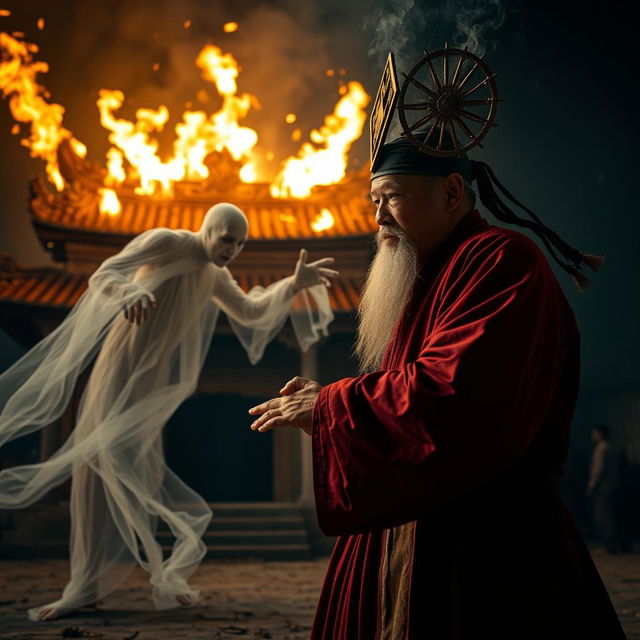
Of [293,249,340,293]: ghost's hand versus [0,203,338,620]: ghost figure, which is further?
[293,249,340,293]: ghost's hand

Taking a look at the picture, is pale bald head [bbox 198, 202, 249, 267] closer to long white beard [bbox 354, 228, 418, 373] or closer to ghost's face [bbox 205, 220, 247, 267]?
ghost's face [bbox 205, 220, 247, 267]

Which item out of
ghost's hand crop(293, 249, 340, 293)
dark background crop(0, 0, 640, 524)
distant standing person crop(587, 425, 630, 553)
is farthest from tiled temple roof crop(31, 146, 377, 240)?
ghost's hand crop(293, 249, 340, 293)

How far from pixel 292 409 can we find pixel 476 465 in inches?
16.1

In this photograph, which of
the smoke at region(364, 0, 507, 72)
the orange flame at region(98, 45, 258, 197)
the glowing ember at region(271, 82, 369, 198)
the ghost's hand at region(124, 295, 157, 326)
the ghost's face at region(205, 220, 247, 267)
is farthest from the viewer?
the glowing ember at region(271, 82, 369, 198)

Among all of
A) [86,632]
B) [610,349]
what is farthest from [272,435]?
[610,349]

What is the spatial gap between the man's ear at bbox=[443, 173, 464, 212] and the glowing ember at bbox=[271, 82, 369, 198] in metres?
10.3

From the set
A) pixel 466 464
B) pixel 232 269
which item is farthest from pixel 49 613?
pixel 232 269

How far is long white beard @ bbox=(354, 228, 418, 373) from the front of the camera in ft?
5.79

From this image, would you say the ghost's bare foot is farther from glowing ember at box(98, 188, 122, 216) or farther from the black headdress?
glowing ember at box(98, 188, 122, 216)

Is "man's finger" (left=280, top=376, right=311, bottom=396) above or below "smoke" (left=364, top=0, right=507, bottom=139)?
below

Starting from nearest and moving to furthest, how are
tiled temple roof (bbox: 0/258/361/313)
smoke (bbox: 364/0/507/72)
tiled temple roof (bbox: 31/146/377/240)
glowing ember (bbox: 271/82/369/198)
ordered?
smoke (bbox: 364/0/507/72)
tiled temple roof (bbox: 0/258/361/313)
tiled temple roof (bbox: 31/146/377/240)
glowing ember (bbox: 271/82/369/198)

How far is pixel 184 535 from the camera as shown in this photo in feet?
14.4

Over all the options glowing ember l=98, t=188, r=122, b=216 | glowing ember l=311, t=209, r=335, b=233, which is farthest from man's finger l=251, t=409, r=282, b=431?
glowing ember l=98, t=188, r=122, b=216

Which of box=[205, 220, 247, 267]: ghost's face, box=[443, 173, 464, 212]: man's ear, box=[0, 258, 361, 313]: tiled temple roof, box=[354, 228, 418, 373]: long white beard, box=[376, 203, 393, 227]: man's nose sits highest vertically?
box=[0, 258, 361, 313]: tiled temple roof
